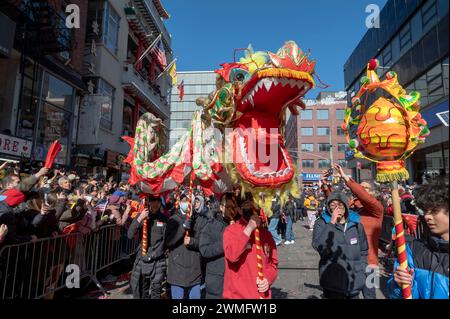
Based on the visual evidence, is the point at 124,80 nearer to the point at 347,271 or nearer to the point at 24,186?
the point at 24,186

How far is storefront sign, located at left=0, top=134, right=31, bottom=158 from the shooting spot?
25.6 ft

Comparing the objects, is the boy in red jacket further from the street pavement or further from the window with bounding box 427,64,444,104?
the window with bounding box 427,64,444,104

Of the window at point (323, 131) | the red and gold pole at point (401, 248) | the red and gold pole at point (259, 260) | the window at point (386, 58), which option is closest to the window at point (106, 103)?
the red and gold pole at point (259, 260)

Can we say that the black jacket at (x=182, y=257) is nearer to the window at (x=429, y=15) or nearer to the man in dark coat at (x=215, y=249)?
the man in dark coat at (x=215, y=249)

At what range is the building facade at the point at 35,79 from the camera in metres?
8.86

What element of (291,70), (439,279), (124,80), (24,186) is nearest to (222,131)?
(291,70)

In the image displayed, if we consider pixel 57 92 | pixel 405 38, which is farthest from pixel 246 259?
pixel 405 38

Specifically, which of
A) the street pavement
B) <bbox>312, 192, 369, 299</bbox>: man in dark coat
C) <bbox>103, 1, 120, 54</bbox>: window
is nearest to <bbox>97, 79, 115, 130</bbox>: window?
<bbox>103, 1, 120, 54</bbox>: window

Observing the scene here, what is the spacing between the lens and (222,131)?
260cm

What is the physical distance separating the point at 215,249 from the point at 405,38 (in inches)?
763

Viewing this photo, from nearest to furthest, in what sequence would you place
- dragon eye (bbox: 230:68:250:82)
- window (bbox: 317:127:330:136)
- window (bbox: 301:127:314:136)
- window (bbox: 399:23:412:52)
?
dragon eye (bbox: 230:68:250:82) < window (bbox: 399:23:412:52) < window (bbox: 317:127:330:136) < window (bbox: 301:127:314:136)

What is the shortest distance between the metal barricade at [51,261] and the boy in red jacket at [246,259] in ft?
9.25

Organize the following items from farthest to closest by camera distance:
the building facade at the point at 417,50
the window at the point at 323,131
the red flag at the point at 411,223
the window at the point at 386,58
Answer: the window at the point at 323,131 < the window at the point at 386,58 < the building facade at the point at 417,50 < the red flag at the point at 411,223

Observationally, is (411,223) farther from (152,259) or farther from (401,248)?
(152,259)
